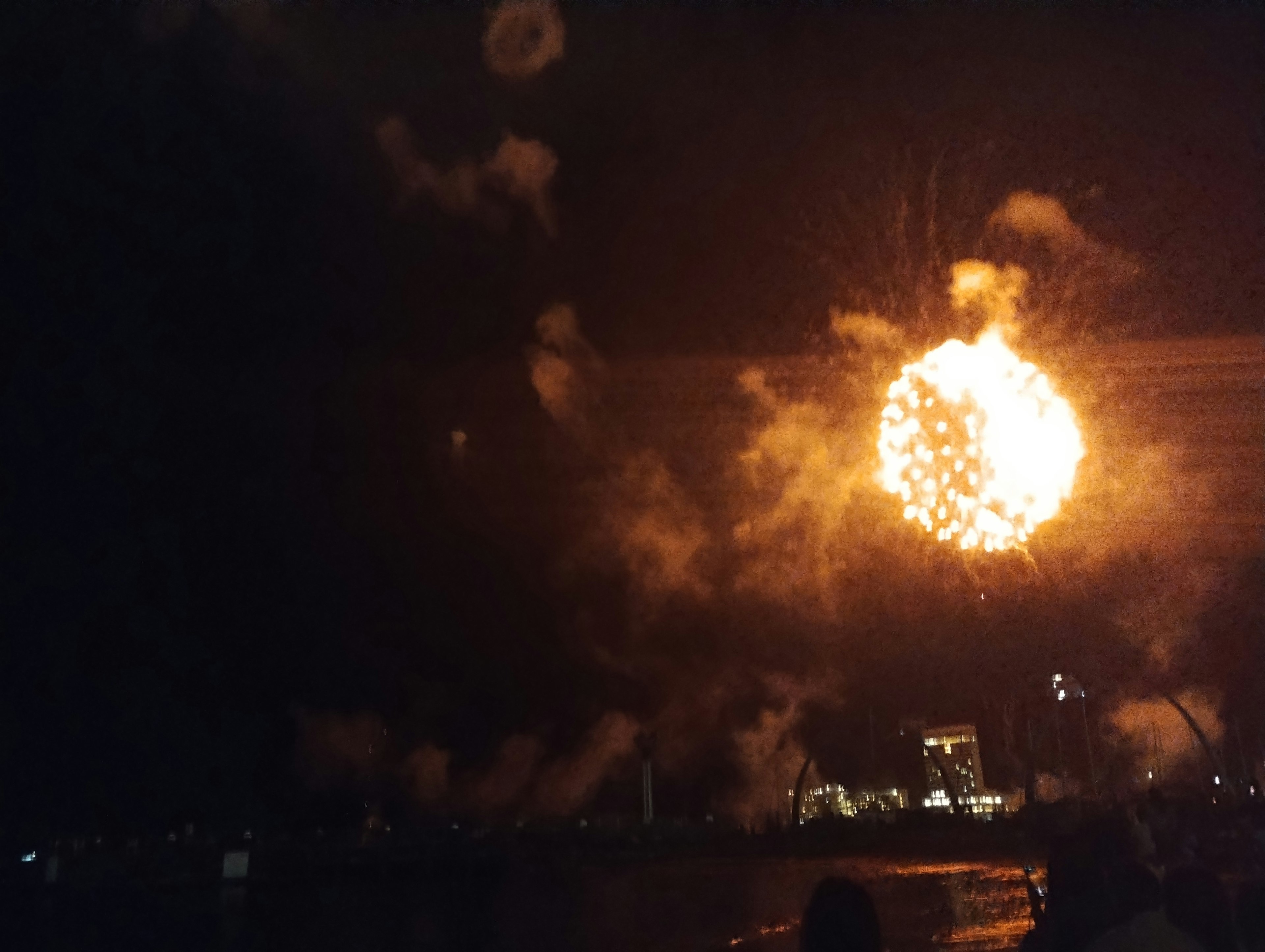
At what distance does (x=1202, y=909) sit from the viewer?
5414 millimetres

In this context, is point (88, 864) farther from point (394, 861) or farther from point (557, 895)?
point (557, 895)

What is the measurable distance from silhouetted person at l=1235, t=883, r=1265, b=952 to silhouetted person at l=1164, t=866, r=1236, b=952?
16 cm

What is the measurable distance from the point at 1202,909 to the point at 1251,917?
0.50 m

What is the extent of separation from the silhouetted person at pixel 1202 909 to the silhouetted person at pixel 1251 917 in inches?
6.4

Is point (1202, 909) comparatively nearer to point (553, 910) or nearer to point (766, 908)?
point (766, 908)

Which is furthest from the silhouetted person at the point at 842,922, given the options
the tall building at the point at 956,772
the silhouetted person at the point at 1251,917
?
the tall building at the point at 956,772

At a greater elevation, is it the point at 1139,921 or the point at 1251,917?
the point at 1139,921

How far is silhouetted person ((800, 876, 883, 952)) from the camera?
4520 millimetres

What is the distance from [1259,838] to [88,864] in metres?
127

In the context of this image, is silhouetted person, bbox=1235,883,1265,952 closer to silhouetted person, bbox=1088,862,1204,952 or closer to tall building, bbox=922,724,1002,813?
silhouetted person, bbox=1088,862,1204,952

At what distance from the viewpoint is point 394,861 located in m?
128

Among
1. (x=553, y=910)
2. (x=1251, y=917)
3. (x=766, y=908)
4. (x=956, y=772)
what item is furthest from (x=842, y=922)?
(x=956, y=772)

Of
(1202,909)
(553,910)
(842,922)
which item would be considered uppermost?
(842,922)

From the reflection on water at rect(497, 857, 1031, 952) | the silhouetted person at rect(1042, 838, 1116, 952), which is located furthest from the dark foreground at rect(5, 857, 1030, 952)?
the silhouetted person at rect(1042, 838, 1116, 952)
